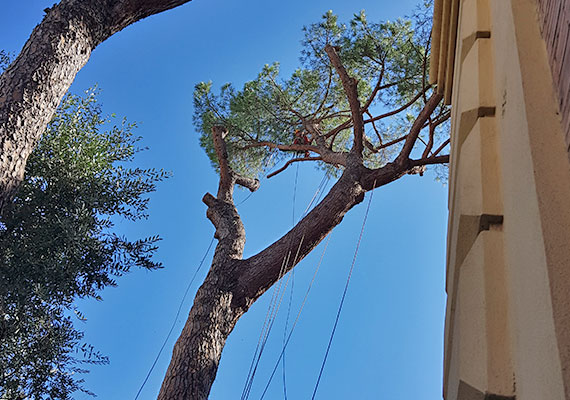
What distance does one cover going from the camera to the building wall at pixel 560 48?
2.33 feet

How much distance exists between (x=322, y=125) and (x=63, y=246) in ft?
14.2

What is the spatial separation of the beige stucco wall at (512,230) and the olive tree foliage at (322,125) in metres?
2.60

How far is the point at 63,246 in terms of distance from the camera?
12.9 ft

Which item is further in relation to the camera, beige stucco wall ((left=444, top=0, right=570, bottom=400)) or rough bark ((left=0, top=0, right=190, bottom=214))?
rough bark ((left=0, top=0, right=190, bottom=214))

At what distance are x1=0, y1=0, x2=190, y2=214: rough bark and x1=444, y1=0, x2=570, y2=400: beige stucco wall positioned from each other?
1.79m

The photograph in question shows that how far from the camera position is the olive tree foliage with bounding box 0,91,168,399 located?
362 centimetres

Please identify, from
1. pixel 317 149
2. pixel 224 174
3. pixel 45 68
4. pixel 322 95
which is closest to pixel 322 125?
pixel 322 95

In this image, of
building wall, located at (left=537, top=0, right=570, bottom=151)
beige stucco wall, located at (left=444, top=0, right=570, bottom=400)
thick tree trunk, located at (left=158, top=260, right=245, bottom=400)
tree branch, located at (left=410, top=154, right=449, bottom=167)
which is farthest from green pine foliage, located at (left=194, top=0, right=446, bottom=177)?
building wall, located at (left=537, top=0, right=570, bottom=151)

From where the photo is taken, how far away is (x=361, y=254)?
9625 millimetres

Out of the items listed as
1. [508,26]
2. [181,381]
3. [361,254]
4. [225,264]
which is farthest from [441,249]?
[508,26]

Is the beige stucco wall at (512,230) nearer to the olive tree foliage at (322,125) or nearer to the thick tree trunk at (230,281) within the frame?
the thick tree trunk at (230,281)

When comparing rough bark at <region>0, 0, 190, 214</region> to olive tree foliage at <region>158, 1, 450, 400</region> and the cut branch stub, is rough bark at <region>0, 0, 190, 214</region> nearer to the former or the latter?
olive tree foliage at <region>158, 1, 450, 400</region>

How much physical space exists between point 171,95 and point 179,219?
1928mm

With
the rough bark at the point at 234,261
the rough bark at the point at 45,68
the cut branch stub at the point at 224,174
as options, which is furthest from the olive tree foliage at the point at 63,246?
the rough bark at the point at 45,68
